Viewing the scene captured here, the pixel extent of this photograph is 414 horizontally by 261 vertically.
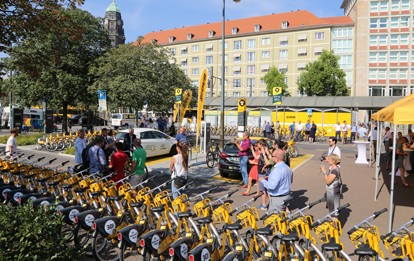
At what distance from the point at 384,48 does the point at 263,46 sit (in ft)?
79.3

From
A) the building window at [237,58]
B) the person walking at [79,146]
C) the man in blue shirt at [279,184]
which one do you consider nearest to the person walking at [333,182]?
the man in blue shirt at [279,184]

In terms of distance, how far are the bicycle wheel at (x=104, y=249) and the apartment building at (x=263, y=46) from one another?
2693 inches

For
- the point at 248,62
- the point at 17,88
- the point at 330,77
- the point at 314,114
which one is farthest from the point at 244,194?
the point at 248,62

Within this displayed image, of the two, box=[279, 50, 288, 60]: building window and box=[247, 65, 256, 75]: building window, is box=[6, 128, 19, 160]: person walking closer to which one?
box=[279, 50, 288, 60]: building window

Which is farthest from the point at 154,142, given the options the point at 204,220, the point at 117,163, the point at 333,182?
the point at 204,220

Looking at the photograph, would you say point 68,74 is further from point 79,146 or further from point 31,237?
point 31,237

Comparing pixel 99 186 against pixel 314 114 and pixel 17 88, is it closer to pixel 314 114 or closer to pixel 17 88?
pixel 17 88

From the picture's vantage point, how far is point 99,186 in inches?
276

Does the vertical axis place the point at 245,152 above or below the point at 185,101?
below

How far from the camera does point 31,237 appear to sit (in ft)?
13.0

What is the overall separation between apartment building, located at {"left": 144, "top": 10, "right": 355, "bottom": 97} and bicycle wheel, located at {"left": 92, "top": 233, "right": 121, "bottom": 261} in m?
68.4

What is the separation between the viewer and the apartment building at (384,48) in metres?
60.4

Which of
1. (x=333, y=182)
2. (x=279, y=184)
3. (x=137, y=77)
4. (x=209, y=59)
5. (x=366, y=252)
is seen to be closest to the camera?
(x=366, y=252)

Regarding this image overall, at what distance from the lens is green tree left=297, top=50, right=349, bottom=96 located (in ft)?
179
